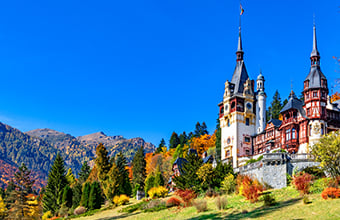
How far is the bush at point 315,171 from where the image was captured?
4392cm

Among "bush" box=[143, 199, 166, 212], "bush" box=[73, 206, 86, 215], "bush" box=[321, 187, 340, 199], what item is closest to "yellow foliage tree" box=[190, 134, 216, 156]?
"bush" box=[73, 206, 86, 215]

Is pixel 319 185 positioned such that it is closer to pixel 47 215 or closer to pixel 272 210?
pixel 272 210

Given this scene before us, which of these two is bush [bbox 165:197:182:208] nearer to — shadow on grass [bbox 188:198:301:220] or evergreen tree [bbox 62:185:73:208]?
shadow on grass [bbox 188:198:301:220]

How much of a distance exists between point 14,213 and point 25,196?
293 cm

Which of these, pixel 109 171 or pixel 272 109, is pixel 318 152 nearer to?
pixel 109 171

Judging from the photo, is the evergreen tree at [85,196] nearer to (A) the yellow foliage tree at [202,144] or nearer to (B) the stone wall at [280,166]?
(B) the stone wall at [280,166]

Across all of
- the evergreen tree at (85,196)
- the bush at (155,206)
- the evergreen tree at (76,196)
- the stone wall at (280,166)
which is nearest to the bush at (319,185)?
the stone wall at (280,166)

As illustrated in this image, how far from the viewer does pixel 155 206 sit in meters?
48.6

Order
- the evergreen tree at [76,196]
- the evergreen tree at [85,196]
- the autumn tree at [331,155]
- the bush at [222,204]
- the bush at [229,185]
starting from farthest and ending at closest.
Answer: the evergreen tree at [76,196] → the evergreen tree at [85,196] → the bush at [229,185] → the autumn tree at [331,155] → the bush at [222,204]

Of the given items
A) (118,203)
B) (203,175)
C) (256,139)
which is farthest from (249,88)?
(118,203)

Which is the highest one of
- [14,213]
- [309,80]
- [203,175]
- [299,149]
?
[309,80]

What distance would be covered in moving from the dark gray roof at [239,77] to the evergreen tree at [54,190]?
33.1 metres

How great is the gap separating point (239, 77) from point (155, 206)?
108 ft

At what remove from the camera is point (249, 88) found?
71.5m
